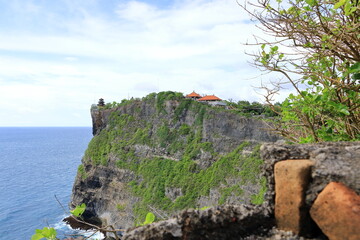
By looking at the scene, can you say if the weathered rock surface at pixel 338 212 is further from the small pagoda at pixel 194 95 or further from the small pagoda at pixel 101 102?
the small pagoda at pixel 101 102

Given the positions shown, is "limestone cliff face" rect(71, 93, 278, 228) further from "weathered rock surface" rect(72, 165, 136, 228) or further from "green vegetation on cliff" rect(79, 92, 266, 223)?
"weathered rock surface" rect(72, 165, 136, 228)

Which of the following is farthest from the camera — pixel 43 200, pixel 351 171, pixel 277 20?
pixel 43 200

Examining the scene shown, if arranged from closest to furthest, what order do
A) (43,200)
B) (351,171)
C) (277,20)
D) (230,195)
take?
1. (351,171)
2. (277,20)
3. (230,195)
4. (43,200)

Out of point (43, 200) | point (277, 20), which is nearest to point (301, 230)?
point (277, 20)

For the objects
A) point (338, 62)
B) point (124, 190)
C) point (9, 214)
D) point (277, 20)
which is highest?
point (277, 20)

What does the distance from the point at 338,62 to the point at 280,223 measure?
17.4ft

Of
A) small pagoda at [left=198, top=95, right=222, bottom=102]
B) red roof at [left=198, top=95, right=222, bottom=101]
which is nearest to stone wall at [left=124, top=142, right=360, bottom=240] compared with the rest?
small pagoda at [left=198, top=95, right=222, bottom=102]

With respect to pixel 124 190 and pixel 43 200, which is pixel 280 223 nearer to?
pixel 124 190

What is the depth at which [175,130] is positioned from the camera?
168ft

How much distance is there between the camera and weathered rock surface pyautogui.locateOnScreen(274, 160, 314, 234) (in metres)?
2.07

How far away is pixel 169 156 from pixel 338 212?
49.7 metres

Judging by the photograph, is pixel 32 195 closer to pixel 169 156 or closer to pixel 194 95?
pixel 169 156

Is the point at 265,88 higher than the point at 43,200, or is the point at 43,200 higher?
the point at 265,88

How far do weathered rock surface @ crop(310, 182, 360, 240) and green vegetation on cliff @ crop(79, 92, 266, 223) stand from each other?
3431 centimetres
